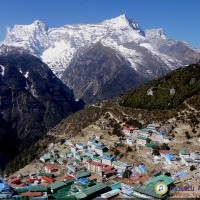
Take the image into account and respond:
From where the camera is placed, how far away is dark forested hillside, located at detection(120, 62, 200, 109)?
486 ft

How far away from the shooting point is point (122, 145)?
127062mm

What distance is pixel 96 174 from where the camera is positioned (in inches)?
4313

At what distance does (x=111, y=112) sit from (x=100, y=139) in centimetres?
2746

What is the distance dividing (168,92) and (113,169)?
189 feet

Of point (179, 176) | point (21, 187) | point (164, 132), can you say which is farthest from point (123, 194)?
point (164, 132)

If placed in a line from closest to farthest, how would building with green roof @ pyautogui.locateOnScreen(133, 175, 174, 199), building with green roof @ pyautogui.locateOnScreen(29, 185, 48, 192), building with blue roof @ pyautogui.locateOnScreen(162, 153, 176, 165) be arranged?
1. building with green roof @ pyautogui.locateOnScreen(133, 175, 174, 199)
2. building with green roof @ pyautogui.locateOnScreen(29, 185, 48, 192)
3. building with blue roof @ pyautogui.locateOnScreen(162, 153, 176, 165)

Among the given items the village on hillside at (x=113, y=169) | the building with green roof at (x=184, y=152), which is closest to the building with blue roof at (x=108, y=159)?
the village on hillside at (x=113, y=169)

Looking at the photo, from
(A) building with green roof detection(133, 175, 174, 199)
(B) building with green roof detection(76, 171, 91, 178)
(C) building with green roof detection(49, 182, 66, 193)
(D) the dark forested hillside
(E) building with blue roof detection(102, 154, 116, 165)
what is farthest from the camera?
(D) the dark forested hillside

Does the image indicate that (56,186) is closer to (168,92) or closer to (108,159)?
(108,159)

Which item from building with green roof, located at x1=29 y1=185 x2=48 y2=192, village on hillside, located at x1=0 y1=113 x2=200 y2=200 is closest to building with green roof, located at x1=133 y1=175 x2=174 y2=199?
village on hillside, located at x1=0 y1=113 x2=200 y2=200

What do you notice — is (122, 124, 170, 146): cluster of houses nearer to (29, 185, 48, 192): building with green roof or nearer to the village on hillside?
the village on hillside

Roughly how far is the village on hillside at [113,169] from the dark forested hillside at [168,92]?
1539cm

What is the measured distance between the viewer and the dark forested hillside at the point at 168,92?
148 metres

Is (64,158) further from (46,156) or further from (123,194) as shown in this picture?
(123,194)
